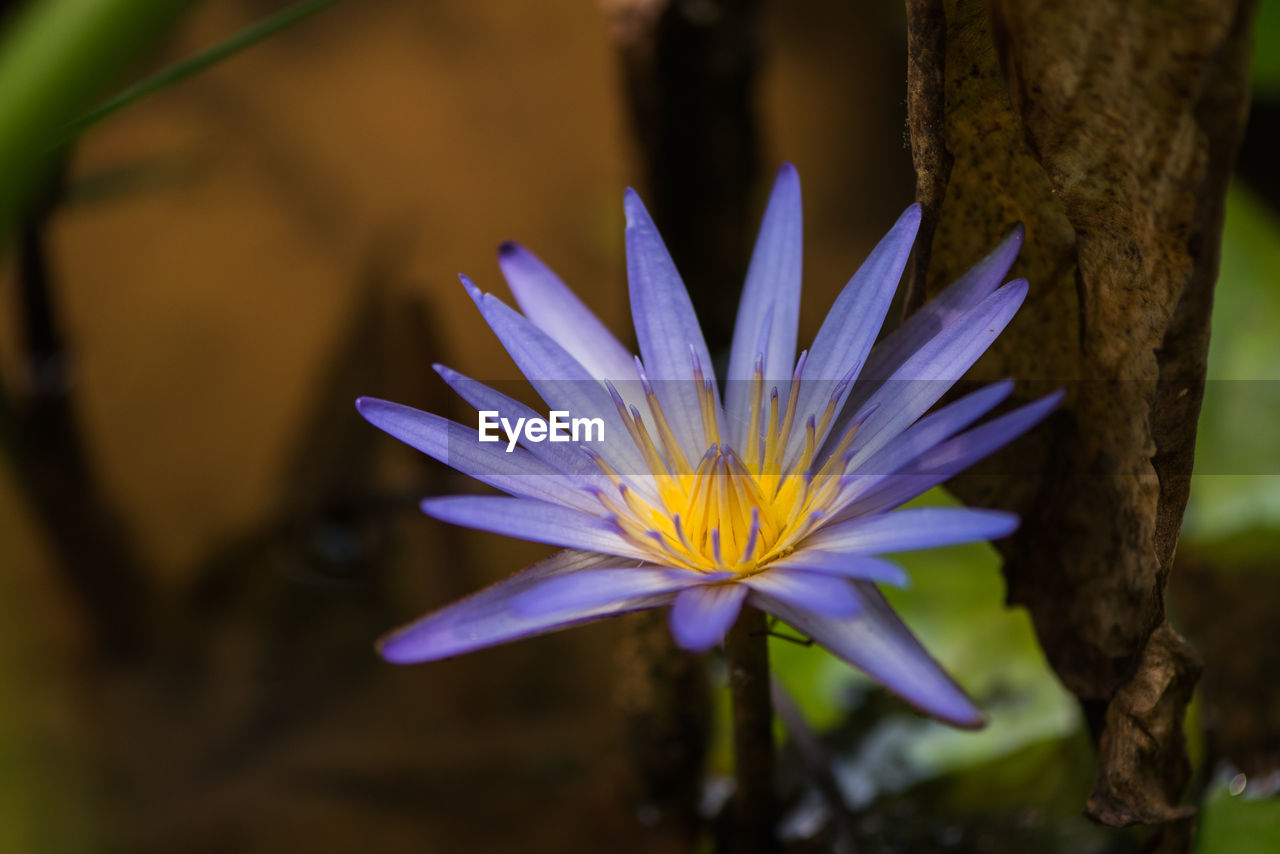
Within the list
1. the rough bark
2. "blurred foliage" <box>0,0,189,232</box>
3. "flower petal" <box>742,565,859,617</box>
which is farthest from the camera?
the rough bark

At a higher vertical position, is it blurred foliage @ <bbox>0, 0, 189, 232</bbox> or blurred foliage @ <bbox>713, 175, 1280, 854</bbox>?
blurred foliage @ <bbox>0, 0, 189, 232</bbox>


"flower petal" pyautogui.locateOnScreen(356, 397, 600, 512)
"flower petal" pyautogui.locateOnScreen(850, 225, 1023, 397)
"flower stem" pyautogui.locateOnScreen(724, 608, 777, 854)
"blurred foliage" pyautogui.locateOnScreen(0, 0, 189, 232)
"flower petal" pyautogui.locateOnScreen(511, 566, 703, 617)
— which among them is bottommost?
"flower stem" pyautogui.locateOnScreen(724, 608, 777, 854)

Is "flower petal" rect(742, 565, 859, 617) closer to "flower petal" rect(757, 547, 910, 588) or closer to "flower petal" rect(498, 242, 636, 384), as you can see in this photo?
"flower petal" rect(757, 547, 910, 588)

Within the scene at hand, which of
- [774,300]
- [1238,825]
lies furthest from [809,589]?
[1238,825]

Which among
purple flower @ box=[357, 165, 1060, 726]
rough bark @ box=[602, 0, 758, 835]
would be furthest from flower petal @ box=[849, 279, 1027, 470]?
rough bark @ box=[602, 0, 758, 835]

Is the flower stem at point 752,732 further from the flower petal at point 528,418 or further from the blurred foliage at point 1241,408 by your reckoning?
the blurred foliage at point 1241,408

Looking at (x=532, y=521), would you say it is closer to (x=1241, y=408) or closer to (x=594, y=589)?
(x=594, y=589)

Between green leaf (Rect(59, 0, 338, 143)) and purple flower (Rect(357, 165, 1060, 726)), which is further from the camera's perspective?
green leaf (Rect(59, 0, 338, 143))

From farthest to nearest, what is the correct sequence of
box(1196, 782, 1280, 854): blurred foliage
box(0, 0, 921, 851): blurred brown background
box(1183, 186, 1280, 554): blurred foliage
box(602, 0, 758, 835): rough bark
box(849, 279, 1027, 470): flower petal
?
box(0, 0, 921, 851): blurred brown background, box(1183, 186, 1280, 554): blurred foliage, box(602, 0, 758, 835): rough bark, box(1196, 782, 1280, 854): blurred foliage, box(849, 279, 1027, 470): flower petal
